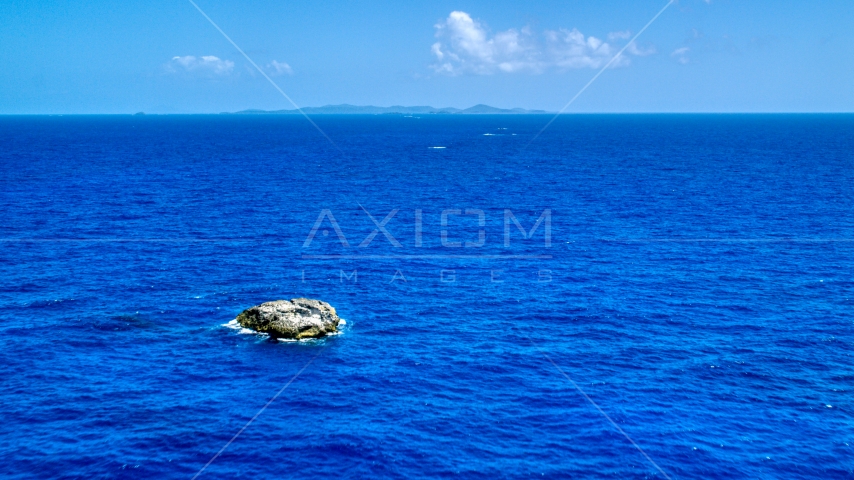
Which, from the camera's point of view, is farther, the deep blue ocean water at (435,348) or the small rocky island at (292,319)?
the small rocky island at (292,319)

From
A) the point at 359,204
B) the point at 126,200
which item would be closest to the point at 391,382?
the point at 359,204

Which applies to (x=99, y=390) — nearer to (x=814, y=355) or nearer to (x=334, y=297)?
(x=334, y=297)

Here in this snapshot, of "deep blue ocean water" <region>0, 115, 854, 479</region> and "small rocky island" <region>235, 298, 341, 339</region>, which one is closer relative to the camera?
"deep blue ocean water" <region>0, 115, 854, 479</region>

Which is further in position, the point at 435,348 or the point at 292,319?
the point at 292,319

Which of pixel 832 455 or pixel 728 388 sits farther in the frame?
pixel 728 388
